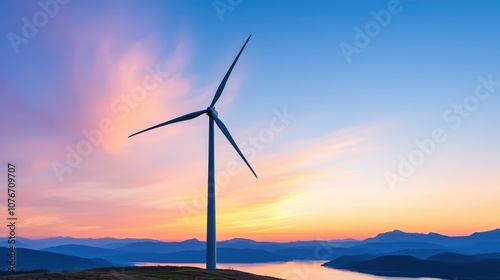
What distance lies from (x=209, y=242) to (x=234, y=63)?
31466 mm

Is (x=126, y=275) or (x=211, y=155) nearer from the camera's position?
(x=126, y=275)

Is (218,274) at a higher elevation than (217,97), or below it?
below

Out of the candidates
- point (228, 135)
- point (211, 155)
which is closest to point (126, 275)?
point (211, 155)

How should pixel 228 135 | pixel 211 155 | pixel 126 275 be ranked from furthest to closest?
pixel 228 135 < pixel 211 155 < pixel 126 275

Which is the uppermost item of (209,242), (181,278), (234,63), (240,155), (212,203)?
(234,63)

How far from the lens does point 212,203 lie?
2601 inches

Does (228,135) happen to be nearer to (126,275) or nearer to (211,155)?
(211,155)

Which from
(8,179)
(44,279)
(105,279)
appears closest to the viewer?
(44,279)

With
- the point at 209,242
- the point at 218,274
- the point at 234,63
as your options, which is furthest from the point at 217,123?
the point at 218,274

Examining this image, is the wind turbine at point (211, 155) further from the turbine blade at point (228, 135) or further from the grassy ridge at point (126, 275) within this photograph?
the grassy ridge at point (126, 275)

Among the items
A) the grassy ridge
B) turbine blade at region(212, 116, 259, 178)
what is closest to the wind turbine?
turbine blade at region(212, 116, 259, 178)

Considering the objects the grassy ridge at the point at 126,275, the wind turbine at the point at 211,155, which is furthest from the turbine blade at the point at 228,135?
the grassy ridge at the point at 126,275

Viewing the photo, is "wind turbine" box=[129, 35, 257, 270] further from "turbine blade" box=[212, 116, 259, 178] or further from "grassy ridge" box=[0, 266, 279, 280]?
"grassy ridge" box=[0, 266, 279, 280]

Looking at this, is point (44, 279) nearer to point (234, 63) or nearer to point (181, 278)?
point (181, 278)
